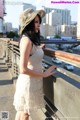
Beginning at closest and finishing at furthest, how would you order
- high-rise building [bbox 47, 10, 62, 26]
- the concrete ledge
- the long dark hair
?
1. the concrete ledge
2. the long dark hair
3. high-rise building [bbox 47, 10, 62, 26]

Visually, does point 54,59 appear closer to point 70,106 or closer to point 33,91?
point 33,91

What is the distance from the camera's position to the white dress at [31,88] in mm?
3020

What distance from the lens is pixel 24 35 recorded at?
2914mm

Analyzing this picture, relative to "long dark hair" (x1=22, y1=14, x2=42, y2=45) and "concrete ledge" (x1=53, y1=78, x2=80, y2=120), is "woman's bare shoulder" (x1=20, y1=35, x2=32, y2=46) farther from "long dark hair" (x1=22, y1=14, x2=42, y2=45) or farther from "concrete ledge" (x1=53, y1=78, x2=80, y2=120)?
"concrete ledge" (x1=53, y1=78, x2=80, y2=120)

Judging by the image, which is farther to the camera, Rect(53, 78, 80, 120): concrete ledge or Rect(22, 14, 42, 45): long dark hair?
Rect(22, 14, 42, 45): long dark hair

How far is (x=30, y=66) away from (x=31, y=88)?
0.81 ft

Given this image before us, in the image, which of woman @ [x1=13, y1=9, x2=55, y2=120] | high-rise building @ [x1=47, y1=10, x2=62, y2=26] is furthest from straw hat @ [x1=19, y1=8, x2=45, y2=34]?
high-rise building @ [x1=47, y1=10, x2=62, y2=26]

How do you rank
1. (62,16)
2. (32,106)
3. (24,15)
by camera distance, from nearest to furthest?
(24,15)
(32,106)
(62,16)

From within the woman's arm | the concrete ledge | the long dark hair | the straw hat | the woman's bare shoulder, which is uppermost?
the straw hat

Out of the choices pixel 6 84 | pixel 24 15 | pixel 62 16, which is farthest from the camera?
pixel 62 16

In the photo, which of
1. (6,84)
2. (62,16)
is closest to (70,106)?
(6,84)

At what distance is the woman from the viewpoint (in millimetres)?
2833

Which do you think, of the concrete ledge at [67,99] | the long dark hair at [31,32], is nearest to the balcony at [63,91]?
the concrete ledge at [67,99]

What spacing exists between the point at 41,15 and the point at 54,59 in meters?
0.59
